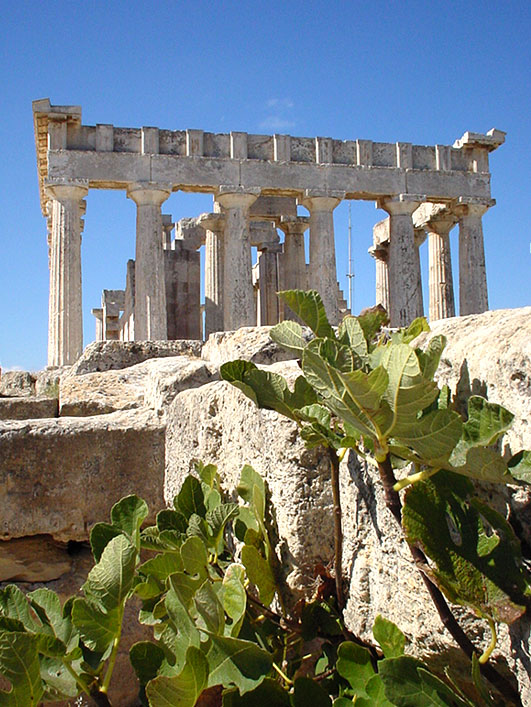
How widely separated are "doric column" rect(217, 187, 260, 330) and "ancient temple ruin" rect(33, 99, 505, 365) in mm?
28

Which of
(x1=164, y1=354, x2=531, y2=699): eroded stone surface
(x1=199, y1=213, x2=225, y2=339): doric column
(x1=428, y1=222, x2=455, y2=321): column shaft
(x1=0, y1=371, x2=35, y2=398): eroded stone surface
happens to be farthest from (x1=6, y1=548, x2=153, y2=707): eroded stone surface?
(x1=428, y1=222, x2=455, y2=321): column shaft

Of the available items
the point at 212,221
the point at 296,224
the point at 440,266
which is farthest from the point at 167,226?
the point at 440,266

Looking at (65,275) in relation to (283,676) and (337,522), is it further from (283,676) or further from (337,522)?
(283,676)

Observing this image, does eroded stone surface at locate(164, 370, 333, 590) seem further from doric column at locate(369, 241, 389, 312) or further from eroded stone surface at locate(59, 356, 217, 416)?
doric column at locate(369, 241, 389, 312)

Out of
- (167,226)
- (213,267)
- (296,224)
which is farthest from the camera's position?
(167,226)

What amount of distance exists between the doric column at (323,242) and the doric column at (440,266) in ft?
14.4

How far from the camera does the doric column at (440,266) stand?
2289 centimetres

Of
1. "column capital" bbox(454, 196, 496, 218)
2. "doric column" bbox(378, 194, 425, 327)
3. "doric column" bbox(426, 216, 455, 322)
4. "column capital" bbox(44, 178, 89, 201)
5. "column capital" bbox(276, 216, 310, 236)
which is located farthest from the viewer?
"column capital" bbox(276, 216, 310, 236)

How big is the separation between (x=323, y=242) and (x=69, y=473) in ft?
59.2

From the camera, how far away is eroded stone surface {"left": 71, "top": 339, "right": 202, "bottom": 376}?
572 cm

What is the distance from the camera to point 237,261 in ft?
63.1

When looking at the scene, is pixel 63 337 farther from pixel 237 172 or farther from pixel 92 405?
pixel 92 405

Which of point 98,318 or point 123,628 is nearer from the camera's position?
point 123,628

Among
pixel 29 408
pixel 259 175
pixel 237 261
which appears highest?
pixel 259 175
